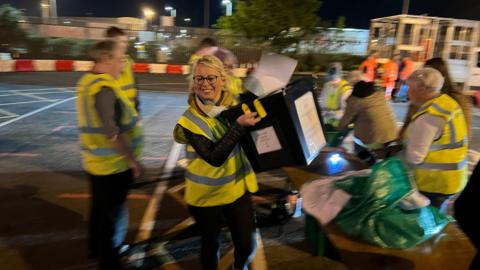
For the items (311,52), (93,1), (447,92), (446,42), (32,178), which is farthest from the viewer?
(93,1)

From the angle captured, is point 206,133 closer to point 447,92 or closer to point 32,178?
point 447,92

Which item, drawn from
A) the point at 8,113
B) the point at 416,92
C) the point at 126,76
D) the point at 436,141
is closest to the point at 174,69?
the point at 8,113

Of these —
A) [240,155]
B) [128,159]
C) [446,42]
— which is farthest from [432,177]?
[446,42]

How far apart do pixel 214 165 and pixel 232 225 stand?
1.49 ft

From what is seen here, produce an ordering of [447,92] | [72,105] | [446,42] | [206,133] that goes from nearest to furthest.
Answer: [206,133] → [447,92] → [72,105] → [446,42]

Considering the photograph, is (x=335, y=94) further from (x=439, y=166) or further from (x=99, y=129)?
(x=99, y=129)

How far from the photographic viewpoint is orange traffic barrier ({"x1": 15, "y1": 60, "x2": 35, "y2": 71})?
58.9ft

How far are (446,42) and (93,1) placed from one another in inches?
3870

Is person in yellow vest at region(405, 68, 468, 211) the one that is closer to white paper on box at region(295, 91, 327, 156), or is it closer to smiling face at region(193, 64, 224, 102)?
white paper on box at region(295, 91, 327, 156)

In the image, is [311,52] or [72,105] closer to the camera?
[72,105]

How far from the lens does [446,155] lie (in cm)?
295

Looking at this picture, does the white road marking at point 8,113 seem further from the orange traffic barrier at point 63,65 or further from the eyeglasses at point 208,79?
the orange traffic barrier at point 63,65

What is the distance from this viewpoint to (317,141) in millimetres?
2486

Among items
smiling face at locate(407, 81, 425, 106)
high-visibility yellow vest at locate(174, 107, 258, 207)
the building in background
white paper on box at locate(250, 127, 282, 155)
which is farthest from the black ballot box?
the building in background
